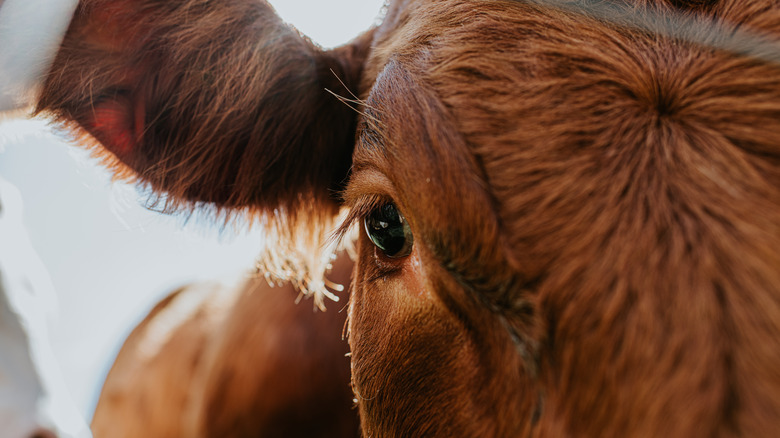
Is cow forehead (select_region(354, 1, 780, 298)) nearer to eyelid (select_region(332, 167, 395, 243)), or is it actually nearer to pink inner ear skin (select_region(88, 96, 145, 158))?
eyelid (select_region(332, 167, 395, 243))

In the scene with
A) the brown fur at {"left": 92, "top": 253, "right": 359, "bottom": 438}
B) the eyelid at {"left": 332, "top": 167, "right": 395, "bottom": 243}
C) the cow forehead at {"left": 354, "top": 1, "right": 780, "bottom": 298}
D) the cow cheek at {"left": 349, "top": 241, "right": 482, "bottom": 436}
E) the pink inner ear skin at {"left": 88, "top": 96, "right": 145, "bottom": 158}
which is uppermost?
the cow forehead at {"left": 354, "top": 1, "right": 780, "bottom": 298}

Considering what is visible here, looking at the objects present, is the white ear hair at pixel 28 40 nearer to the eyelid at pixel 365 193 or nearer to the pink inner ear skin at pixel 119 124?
the pink inner ear skin at pixel 119 124

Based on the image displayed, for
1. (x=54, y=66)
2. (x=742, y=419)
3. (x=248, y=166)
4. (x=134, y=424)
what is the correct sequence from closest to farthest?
(x=742, y=419), (x=54, y=66), (x=248, y=166), (x=134, y=424)

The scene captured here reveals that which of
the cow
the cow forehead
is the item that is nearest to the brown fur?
the cow

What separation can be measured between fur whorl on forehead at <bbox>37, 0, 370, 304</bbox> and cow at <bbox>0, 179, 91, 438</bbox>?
728 millimetres

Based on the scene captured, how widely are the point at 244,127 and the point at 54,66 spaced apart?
1.76ft

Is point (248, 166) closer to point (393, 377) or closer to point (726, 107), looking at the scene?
point (393, 377)

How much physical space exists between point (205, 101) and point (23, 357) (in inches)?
45.1

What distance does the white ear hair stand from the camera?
→ 1599mm

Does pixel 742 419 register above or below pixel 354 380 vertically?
above

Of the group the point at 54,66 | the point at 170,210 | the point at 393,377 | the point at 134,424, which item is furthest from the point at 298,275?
the point at 134,424

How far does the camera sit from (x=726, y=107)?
1.08m

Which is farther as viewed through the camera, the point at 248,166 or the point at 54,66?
the point at 248,166

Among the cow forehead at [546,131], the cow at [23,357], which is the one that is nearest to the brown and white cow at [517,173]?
the cow forehead at [546,131]
